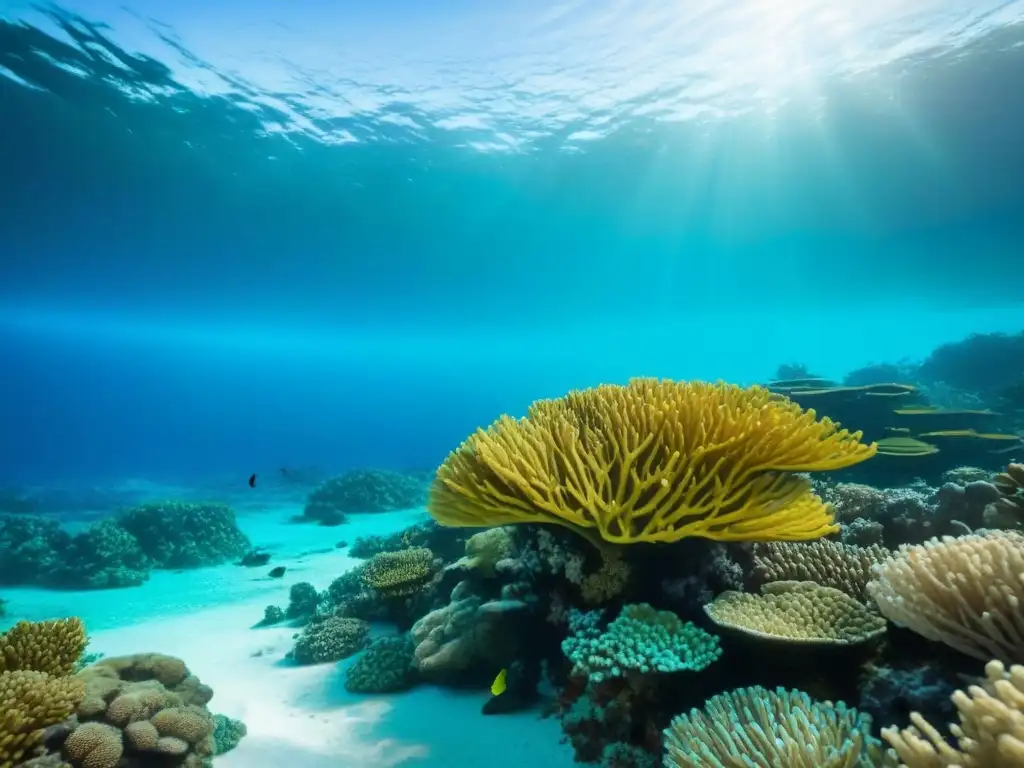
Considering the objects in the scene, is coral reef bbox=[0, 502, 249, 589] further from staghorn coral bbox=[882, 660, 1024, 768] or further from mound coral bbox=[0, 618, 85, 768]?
staghorn coral bbox=[882, 660, 1024, 768]

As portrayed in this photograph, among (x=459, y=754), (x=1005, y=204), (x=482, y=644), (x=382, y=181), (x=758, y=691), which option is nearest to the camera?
(x=758, y=691)

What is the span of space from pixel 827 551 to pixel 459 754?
358 centimetres

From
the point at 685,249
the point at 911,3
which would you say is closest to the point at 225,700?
the point at 911,3

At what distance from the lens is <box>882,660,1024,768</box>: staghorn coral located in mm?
1599

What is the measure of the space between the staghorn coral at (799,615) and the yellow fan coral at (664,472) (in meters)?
0.51

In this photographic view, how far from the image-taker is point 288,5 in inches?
639

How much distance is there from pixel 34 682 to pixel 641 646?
16.0 ft

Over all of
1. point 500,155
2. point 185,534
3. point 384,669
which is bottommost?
point 384,669

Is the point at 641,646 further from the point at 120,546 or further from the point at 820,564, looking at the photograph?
the point at 120,546

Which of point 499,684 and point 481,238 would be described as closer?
point 499,684

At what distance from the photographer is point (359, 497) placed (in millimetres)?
23141

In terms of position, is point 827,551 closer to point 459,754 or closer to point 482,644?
point 482,644

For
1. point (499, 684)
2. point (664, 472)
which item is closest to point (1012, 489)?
point (664, 472)

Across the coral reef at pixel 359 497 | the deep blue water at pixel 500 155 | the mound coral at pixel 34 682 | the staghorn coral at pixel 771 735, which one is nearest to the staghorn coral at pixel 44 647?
the mound coral at pixel 34 682
